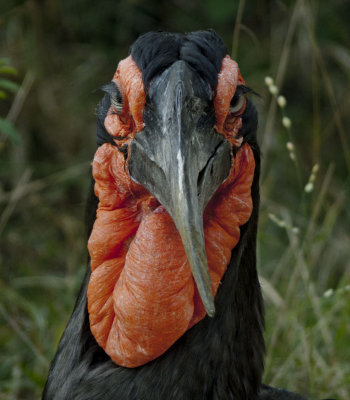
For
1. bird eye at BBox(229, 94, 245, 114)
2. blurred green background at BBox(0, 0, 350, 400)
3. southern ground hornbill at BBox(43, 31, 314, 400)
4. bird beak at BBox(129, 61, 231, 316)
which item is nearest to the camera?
bird beak at BBox(129, 61, 231, 316)

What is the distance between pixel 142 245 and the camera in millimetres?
1841

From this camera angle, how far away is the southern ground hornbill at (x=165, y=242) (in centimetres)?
175

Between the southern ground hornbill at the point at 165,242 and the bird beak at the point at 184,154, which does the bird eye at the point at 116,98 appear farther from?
the bird beak at the point at 184,154

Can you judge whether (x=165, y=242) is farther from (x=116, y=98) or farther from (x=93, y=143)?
(x=93, y=143)

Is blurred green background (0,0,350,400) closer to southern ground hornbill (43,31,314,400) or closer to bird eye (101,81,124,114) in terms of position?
southern ground hornbill (43,31,314,400)

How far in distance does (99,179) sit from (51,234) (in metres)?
2.50

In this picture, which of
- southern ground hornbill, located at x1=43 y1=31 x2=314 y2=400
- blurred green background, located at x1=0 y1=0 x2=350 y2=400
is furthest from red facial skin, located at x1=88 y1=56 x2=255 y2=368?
blurred green background, located at x1=0 y1=0 x2=350 y2=400

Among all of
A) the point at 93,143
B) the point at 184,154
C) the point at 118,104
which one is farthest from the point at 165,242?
the point at 93,143

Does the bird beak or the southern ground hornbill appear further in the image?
the southern ground hornbill

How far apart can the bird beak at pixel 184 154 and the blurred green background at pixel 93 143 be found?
5.11ft

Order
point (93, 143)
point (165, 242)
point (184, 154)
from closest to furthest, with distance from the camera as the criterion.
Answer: point (184, 154)
point (165, 242)
point (93, 143)

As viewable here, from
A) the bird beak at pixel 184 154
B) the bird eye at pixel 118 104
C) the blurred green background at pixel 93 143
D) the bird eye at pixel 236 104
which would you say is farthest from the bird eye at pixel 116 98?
the blurred green background at pixel 93 143

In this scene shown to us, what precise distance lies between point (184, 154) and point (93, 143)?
11.2ft

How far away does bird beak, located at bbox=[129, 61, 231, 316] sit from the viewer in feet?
5.03
